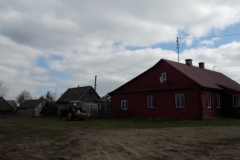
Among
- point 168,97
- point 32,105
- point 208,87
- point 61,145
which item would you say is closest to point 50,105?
point 32,105

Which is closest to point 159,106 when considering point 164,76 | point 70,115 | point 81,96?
point 164,76

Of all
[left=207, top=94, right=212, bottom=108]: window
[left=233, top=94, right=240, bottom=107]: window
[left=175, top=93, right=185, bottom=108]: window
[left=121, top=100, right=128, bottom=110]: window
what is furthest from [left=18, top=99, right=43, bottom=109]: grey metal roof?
[left=233, top=94, right=240, bottom=107]: window

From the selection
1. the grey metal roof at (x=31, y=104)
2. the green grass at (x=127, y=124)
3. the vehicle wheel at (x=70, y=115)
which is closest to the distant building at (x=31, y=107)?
the grey metal roof at (x=31, y=104)

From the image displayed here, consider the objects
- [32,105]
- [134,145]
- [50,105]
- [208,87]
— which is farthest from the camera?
[32,105]

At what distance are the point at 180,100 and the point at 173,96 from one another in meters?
0.86

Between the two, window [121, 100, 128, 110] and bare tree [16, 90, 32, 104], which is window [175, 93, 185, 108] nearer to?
window [121, 100, 128, 110]

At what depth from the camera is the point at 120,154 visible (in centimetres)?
870

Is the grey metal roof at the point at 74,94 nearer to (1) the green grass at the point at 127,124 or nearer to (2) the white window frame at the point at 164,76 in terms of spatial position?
(2) the white window frame at the point at 164,76

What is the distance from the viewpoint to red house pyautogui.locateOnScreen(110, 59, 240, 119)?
25.7m

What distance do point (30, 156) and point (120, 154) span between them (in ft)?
Answer: 9.76

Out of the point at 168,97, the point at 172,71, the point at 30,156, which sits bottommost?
the point at 30,156

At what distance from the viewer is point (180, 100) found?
26.7 meters

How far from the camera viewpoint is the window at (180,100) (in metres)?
26.4

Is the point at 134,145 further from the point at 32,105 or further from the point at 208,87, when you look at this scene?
the point at 32,105
